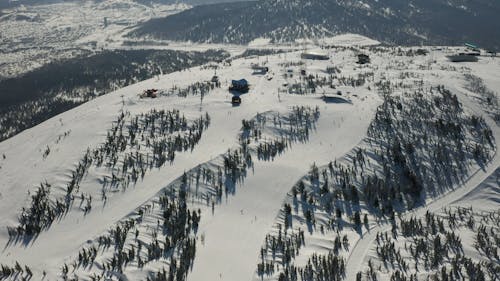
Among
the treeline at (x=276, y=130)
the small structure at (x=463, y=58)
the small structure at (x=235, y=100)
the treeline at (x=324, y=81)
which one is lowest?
the treeline at (x=276, y=130)

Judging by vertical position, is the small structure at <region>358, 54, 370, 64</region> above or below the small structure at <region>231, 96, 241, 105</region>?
above

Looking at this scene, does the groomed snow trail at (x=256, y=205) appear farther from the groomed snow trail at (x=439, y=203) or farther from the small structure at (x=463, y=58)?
the small structure at (x=463, y=58)

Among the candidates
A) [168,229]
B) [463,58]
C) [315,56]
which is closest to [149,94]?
[168,229]

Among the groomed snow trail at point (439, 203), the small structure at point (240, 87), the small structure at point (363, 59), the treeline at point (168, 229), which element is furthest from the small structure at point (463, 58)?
the treeline at point (168, 229)

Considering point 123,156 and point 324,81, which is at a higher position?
point 324,81

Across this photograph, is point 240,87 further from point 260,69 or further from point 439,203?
point 439,203

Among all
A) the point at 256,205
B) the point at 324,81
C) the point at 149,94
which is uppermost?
the point at 324,81

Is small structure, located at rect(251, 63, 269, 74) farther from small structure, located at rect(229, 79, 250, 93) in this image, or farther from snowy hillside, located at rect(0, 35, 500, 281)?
snowy hillside, located at rect(0, 35, 500, 281)

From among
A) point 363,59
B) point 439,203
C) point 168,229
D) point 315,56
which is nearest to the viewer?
point 168,229

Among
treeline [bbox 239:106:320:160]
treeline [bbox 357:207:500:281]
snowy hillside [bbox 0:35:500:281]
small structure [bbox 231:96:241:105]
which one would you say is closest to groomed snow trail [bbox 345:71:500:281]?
snowy hillside [bbox 0:35:500:281]
